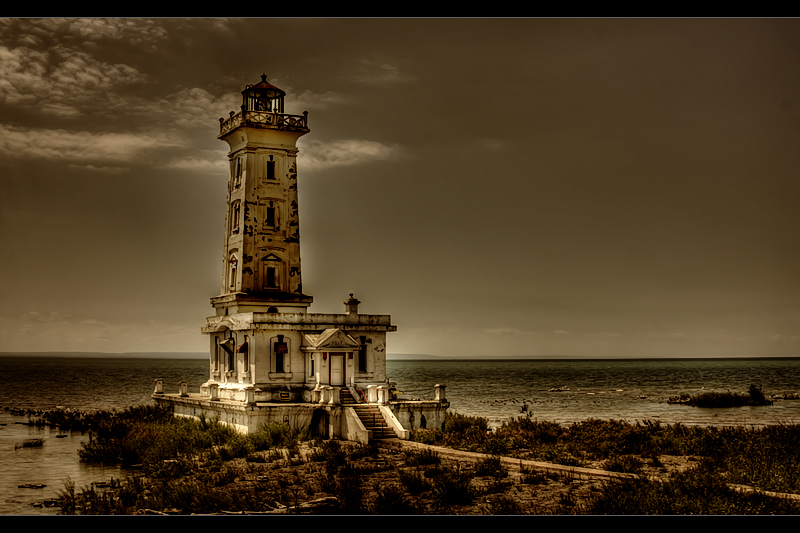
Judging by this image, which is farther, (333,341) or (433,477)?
(333,341)

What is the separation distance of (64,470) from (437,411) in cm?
1445

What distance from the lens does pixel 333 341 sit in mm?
37812

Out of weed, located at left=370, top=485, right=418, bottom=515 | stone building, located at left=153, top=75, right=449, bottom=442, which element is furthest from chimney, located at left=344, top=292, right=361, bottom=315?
weed, located at left=370, top=485, right=418, bottom=515

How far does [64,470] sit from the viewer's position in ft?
111

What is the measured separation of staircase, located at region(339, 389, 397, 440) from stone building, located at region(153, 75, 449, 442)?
49 millimetres

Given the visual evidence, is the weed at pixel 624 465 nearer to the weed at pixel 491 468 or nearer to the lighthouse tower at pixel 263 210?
the weed at pixel 491 468

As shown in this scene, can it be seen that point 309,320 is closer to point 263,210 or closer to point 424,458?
point 263,210

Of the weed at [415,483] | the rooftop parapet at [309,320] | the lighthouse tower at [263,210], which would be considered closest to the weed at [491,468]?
the weed at [415,483]

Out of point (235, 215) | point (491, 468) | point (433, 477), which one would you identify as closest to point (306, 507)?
point (433, 477)

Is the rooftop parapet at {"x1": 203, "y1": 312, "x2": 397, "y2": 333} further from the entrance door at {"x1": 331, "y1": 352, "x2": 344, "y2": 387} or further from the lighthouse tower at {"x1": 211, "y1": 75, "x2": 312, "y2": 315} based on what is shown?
the entrance door at {"x1": 331, "y1": 352, "x2": 344, "y2": 387}

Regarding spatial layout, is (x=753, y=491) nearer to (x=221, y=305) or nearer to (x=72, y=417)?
(x=221, y=305)

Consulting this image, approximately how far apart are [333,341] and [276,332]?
2.76 m

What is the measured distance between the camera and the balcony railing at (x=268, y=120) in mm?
41156

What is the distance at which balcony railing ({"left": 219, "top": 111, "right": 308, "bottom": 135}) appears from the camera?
41156 mm
